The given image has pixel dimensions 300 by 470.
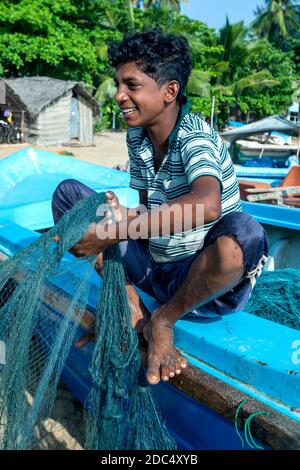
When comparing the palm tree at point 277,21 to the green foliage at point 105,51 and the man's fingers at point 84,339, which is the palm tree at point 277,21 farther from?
the man's fingers at point 84,339

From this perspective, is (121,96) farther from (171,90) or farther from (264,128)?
(264,128)

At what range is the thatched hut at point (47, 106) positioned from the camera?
1738 cm

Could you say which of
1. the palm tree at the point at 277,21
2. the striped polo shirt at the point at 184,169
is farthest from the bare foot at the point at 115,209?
the palm tree at the point at 277,21

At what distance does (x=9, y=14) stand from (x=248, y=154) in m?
10.9

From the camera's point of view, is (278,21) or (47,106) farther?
(278,21)

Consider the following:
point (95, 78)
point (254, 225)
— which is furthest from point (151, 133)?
point (95, 78)

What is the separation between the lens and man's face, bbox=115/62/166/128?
1766mm

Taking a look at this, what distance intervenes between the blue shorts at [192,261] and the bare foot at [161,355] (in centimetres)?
17

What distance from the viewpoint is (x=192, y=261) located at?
1.84 meters

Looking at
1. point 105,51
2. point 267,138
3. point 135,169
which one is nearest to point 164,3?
point 105,51

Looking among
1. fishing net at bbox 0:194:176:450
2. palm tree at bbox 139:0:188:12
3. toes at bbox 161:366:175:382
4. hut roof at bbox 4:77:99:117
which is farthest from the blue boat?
palm tree at bbox 139:0:188:12

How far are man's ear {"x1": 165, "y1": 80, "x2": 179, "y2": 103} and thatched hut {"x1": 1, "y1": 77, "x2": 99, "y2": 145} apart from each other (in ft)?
54.5

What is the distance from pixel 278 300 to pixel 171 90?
1423 mm

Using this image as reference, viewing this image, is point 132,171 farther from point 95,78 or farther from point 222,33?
point 222,33
